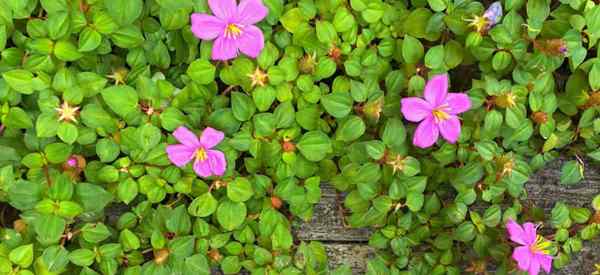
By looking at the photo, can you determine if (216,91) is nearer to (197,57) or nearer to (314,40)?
(197,57)

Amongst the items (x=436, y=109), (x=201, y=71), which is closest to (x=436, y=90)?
(x=436, y=109)

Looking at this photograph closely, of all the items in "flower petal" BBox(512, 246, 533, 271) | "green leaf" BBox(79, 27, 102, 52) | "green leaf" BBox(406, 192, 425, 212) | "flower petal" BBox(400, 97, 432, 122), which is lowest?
"flower petal" BBox(512, 246, 533, 271)

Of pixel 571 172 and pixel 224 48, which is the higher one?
pixel 224 48

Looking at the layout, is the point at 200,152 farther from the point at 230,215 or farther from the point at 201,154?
the point at 230,215

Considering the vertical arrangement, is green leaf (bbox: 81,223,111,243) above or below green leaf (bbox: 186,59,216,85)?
below

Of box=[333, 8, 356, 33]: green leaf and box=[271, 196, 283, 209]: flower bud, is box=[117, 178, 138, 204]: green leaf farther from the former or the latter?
box=[333, 8, 356, 33]: green leaf

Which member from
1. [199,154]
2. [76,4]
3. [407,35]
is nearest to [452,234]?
[407,35]

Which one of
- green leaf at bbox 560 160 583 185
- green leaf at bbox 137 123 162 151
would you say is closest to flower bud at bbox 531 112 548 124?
green leaf at bbox 560 160 583 185
